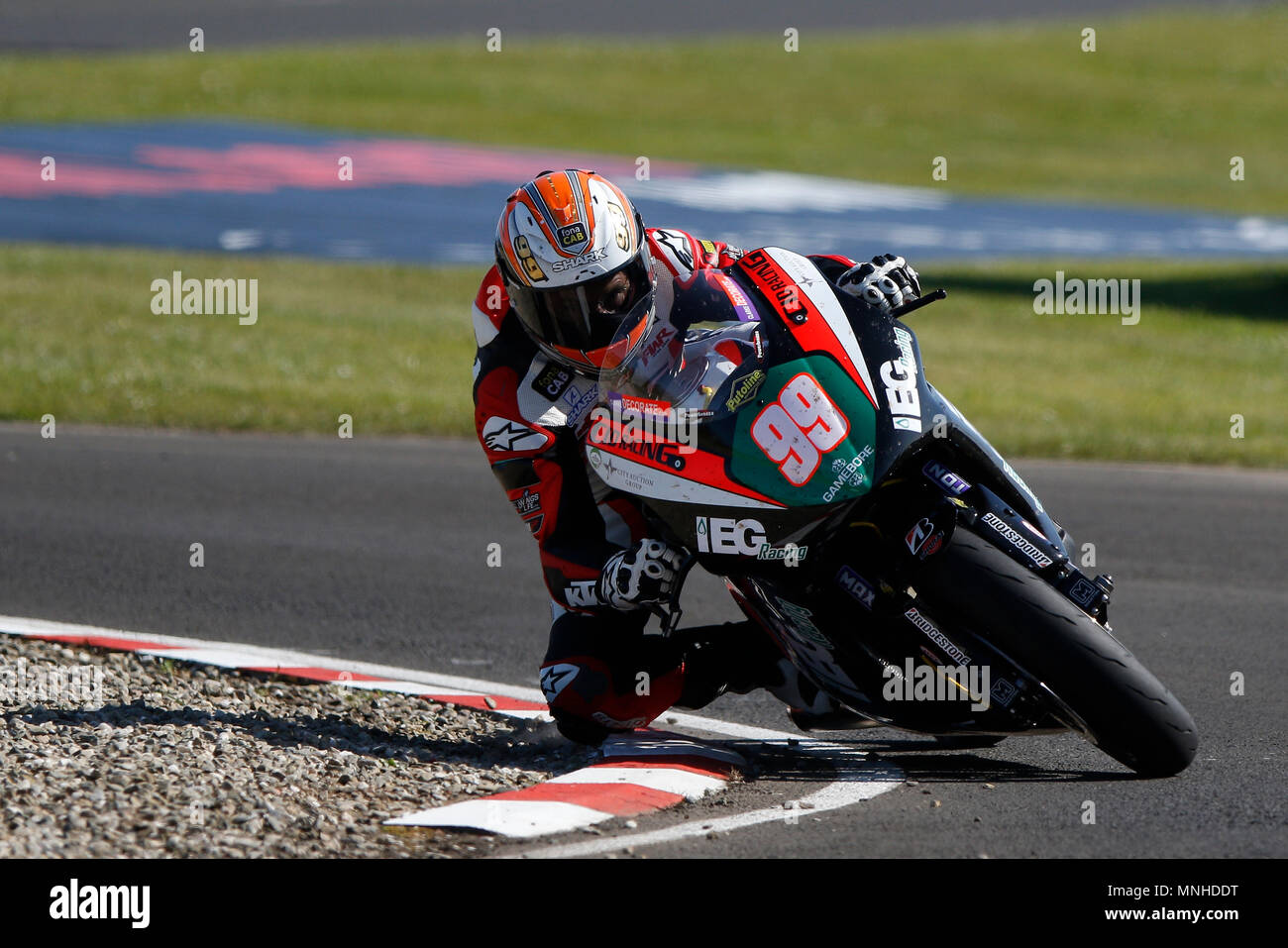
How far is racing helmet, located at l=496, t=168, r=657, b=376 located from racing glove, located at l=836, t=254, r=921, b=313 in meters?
0.60

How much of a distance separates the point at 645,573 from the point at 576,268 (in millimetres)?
923

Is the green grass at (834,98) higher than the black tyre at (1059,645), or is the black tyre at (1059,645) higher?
the green grass at (834,98)

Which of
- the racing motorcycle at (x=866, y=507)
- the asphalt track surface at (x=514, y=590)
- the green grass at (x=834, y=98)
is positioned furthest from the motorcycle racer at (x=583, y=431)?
the green grass at (x=834, y=98)

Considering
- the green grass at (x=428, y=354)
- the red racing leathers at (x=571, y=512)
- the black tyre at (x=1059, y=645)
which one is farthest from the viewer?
the green grass at (x=428, y=354)

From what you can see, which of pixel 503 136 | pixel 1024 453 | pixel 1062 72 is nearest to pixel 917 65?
pixel 1062 72

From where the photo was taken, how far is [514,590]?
24.2ft

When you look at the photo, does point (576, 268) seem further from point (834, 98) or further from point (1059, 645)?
point (834, 98)

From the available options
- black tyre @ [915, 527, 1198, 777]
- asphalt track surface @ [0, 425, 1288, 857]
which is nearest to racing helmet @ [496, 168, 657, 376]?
black tyre @ [915, 527, 1198, 777]

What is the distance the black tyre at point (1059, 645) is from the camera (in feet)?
13.6

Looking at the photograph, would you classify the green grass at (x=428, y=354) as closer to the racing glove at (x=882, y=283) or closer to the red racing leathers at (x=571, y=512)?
the red racing leathers at (x=571, y=512)

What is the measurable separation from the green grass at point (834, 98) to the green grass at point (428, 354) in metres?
7.50

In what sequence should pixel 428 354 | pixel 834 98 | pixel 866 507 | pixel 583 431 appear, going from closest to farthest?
pixel 866 507 → pixel 583 431 → pixel 428 354 → pixel 834 98

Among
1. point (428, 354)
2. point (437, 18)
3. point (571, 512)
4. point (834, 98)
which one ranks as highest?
point (437, 18)

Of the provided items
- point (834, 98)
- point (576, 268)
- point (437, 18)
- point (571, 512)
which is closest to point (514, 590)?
point (571, 512)
